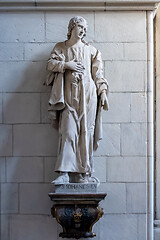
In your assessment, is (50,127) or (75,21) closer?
(75,21)

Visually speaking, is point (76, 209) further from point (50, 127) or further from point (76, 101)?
point (76, 101)

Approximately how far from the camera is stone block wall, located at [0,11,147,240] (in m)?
6.62

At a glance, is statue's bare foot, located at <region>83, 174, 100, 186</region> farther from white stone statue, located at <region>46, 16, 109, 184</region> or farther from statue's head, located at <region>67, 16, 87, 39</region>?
statue's head, located at <region>67, 16, 87, 39</region>

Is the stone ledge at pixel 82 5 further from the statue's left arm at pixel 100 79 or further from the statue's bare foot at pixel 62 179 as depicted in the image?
the statue's bare foot at pixel 62 179

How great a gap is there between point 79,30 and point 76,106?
0.91 m

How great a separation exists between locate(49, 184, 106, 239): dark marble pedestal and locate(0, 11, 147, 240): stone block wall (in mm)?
423

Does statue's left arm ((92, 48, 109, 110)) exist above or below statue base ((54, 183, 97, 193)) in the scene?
above

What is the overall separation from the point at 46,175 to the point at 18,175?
35 cm

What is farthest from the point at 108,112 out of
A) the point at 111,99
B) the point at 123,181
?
the point at 123,181

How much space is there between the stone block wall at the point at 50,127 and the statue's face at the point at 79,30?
0.43m

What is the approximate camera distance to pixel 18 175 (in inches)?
262

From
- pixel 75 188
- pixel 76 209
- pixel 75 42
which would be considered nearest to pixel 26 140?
pixel 75 188

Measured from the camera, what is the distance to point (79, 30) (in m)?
6.34

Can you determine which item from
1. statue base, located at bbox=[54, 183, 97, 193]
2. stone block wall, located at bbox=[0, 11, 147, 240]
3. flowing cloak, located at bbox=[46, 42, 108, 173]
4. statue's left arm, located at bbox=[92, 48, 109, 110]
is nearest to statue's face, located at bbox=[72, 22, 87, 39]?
flowing cloak, located at bbox=[46, 42, 108, 173]
